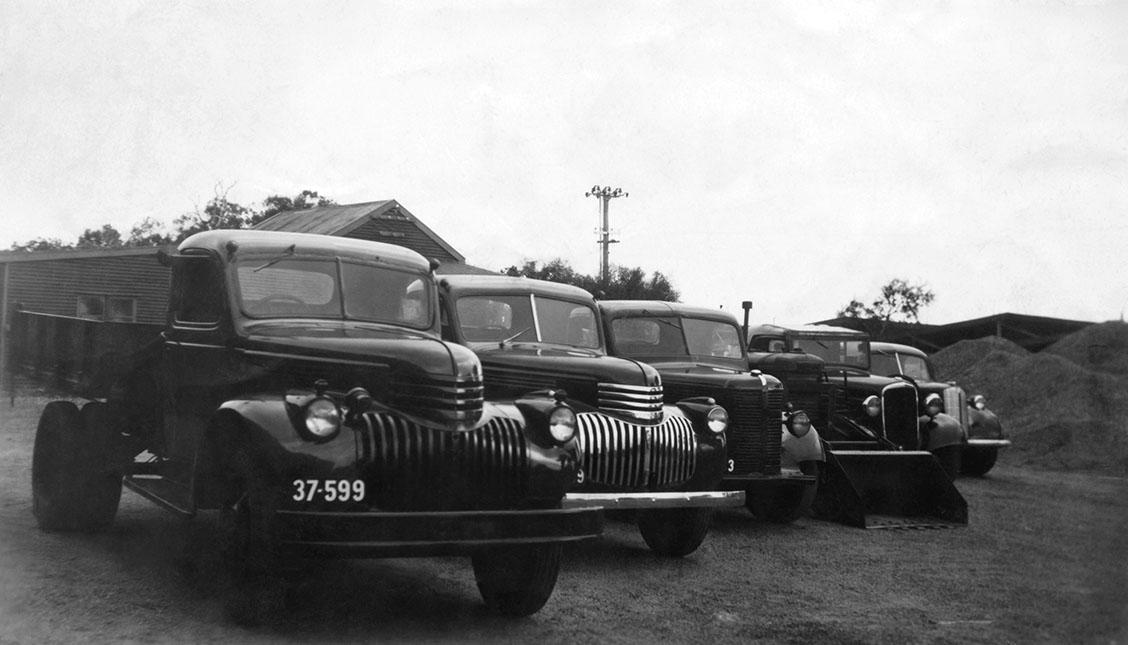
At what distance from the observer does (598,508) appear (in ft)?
19.9

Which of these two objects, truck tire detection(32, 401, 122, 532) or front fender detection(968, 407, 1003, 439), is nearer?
truck tire detection(32, 401, 122, 532)

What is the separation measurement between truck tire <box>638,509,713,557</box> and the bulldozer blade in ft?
7.92

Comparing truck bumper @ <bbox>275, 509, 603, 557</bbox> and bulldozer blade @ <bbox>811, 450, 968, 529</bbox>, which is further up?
truck bumper @ <bbox>275, 509, 603, 557</bbox>

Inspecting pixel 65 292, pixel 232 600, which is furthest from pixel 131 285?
pixel 232 600

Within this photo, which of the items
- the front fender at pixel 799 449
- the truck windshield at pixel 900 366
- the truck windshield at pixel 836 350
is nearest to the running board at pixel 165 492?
the front fender at pixel 799 449

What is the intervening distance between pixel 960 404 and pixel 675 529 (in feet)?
27.7

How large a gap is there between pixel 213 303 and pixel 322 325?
2.41 ft

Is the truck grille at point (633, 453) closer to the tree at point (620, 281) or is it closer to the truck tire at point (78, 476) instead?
the truck tire at point (78, 476)

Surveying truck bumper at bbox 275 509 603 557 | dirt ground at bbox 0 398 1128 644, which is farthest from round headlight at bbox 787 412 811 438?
truck bumper at bbox 275 509 603 557

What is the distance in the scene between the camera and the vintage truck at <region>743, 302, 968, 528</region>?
1038 cm

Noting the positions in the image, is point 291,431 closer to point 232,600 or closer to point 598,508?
point 232,600

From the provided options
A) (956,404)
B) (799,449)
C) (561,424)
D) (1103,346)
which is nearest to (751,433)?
(799,449)

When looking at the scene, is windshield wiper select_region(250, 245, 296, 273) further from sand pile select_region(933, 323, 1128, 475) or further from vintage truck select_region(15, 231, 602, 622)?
sand pile select_region(933, 323, 1128, 475)

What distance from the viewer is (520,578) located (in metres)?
6.04
